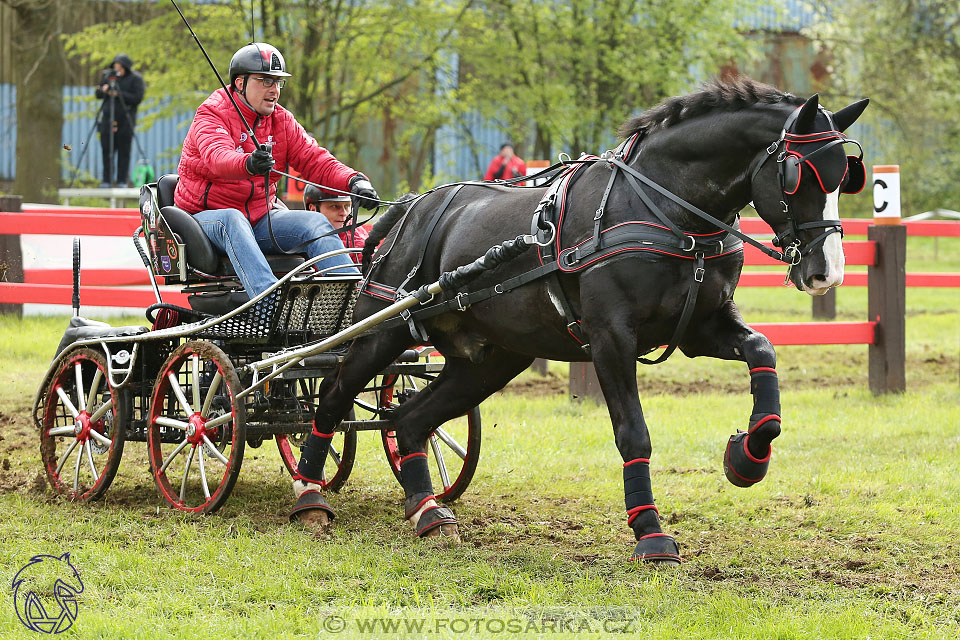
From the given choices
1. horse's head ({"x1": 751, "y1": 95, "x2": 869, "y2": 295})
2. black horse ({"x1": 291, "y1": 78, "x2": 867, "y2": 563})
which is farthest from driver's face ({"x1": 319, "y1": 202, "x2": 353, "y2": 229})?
horse's head ({"x1": 751, "y1": 95, "x2": 869, "y2": 295})

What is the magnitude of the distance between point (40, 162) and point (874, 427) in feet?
42.4

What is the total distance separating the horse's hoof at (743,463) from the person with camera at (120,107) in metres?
13.5

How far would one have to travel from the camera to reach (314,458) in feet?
19.4

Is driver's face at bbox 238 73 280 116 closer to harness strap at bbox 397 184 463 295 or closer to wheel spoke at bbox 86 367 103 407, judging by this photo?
harness strap at bbox 397 184 463 295

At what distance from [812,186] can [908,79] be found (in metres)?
23.4

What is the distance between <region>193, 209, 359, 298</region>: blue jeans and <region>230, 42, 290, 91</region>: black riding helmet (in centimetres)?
73

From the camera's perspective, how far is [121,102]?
16.7 m

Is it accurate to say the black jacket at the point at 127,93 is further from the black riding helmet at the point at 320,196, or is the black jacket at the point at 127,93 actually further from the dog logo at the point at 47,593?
the dog logo at the point at 47,593

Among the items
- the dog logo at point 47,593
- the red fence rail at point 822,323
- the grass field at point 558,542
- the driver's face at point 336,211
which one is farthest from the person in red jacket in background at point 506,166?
the dog logo at point 47,593

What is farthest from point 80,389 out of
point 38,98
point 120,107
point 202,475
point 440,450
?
point 120,107

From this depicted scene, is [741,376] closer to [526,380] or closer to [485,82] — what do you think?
[526,380]

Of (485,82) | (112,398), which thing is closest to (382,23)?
(485,82)

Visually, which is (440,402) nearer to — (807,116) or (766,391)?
(766,391)

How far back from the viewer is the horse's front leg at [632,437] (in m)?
4.72
